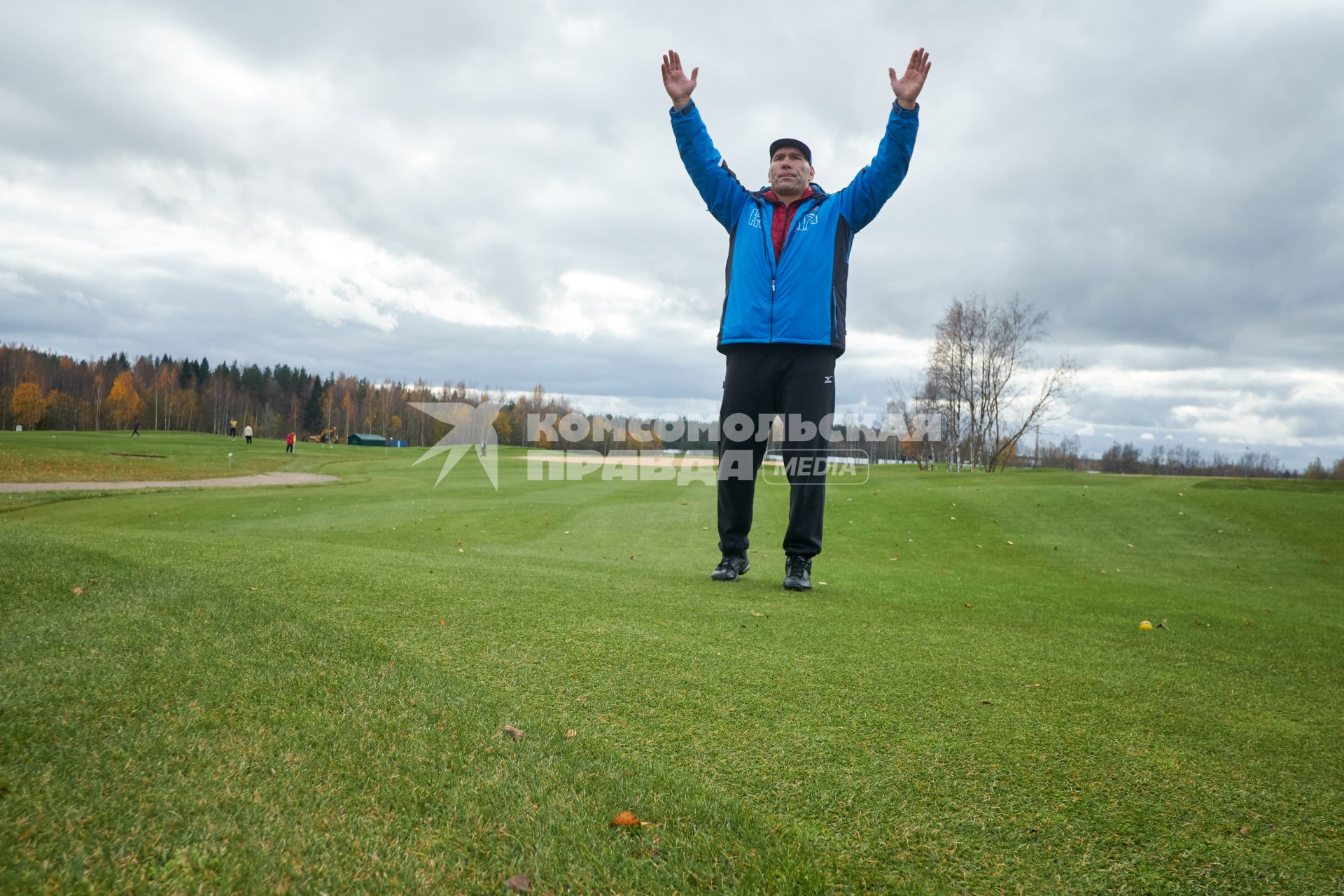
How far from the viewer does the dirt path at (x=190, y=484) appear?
797 inches

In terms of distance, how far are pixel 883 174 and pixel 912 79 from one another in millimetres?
538

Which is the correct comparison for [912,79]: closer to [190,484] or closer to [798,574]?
[798,574]

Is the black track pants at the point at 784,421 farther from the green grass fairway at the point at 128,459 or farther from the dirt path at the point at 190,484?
the green grass fairway at the point at 128,459

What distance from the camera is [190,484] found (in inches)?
926

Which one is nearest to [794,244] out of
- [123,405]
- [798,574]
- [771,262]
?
[771,262]

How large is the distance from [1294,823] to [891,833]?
98cm

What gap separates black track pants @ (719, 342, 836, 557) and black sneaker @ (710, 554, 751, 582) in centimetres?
6

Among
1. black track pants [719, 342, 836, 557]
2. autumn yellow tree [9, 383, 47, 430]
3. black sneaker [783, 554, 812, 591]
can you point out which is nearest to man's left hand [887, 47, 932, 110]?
black track pants [719, 342, 836, 557]

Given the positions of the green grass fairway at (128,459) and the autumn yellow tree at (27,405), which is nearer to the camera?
the green grass fairway at (128,459)

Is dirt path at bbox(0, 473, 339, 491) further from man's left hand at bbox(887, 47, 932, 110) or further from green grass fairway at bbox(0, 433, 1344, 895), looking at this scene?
man's left hand at bbox(887, 47, 932, 110)

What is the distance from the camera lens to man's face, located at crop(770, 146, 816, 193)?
473 cm

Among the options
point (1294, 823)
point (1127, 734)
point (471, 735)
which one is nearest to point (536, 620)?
point (471, 735)

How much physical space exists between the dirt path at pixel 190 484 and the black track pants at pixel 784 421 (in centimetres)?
2012

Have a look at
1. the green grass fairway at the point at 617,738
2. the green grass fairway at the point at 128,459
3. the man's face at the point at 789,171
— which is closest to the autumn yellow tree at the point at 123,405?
the green grass fairway at the point at 128,459
